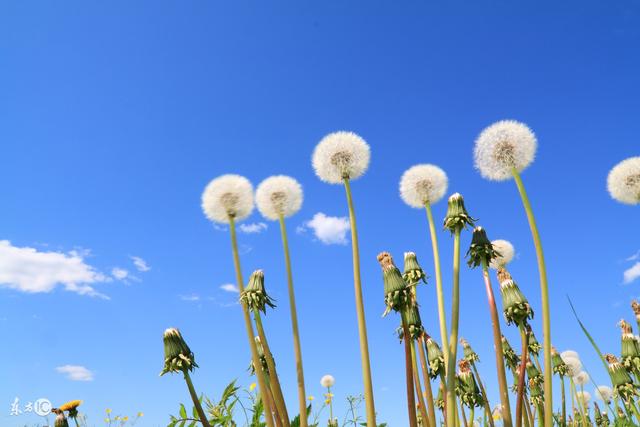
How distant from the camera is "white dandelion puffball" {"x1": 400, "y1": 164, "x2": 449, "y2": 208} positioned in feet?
16.8

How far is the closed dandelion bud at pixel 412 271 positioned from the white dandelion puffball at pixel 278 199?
1.37 meters

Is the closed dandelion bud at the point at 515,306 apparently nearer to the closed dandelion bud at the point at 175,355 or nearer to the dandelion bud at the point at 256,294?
the dandelion bud at the point at 256,294

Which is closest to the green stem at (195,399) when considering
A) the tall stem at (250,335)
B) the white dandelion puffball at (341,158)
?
the tall stem at (250,335)

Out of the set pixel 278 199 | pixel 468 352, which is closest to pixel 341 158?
pixel 278 199

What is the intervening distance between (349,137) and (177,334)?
254 centimetres

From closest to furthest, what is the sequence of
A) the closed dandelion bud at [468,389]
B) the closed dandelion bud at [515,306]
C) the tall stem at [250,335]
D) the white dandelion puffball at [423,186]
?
the tall stem at [250,335] < the closed dandelion bud at [515,306] < the white dandelion puffball at [423,186] < the closed dandelion bud at [468,389]

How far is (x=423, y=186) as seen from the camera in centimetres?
515

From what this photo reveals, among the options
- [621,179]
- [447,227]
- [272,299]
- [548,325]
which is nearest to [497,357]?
[548,325]

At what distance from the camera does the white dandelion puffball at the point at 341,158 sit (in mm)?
4699

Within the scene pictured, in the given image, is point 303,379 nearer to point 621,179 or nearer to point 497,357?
point 497,357

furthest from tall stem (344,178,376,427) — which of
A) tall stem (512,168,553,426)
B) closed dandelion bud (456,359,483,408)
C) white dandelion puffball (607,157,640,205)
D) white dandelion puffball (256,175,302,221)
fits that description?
white dandelion puffball (607,157,640,205)

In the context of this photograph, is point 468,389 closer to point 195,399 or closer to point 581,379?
point 195,399

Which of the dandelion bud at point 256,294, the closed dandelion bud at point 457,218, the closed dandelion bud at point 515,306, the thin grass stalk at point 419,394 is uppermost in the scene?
the closed dandelion bud at point 457,218

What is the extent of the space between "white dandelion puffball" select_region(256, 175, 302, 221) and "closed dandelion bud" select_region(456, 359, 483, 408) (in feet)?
8.88
